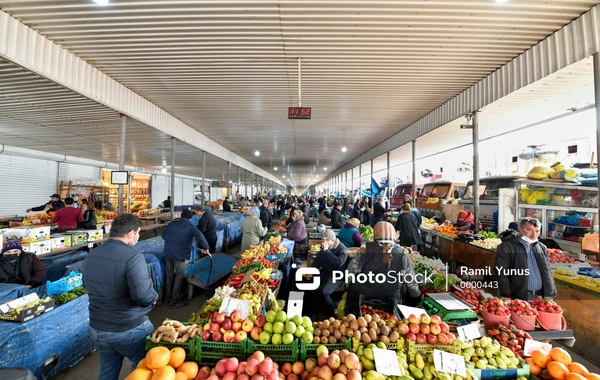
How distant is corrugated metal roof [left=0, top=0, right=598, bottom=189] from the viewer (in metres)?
3.66

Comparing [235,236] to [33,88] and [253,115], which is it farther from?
[33,88]

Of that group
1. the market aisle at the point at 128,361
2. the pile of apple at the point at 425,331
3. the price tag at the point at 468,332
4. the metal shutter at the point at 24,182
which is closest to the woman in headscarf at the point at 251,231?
the market aisle at the point at 128,361

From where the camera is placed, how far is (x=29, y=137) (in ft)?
33.0

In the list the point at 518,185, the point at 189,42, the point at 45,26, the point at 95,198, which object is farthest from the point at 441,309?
the point at 95,198

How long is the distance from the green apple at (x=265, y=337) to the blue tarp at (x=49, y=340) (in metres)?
2.66

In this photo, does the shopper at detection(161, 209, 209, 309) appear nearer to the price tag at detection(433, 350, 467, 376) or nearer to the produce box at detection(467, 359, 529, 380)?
the price tag at detection(433, 350, 467, 376)

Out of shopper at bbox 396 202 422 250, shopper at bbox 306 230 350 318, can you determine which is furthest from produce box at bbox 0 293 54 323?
shopper at bbox 396 202 422 250

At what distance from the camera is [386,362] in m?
1.96

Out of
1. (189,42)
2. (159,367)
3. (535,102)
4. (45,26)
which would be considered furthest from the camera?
(535,102)

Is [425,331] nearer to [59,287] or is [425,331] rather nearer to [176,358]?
[176,358]

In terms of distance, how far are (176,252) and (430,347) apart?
4757mm

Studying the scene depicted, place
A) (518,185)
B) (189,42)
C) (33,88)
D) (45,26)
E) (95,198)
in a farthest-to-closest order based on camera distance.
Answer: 1. (95,198)
2. (518,185)
3. (33,88)
4. (189,42)
5. (45,26)

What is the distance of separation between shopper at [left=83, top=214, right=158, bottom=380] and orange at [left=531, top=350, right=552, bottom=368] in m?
3.25

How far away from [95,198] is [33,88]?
10824 millimetres
